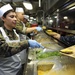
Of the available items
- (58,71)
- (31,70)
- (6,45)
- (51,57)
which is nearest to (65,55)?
(58,71)

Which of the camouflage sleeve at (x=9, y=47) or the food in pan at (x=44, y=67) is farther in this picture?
the food in pan at (x=44, y=67)

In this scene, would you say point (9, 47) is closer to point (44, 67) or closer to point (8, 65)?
point (8, 65)

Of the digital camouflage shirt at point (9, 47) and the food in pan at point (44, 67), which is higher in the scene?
the digital camouflage shirt at point (9, 47)

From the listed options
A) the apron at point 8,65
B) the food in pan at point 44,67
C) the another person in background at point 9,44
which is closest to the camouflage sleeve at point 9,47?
the another person in background at point 9,44

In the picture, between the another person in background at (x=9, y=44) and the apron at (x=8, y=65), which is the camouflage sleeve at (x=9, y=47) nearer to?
the another person in background at (x=9, y=44)

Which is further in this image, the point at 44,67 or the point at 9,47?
the point at 44,67

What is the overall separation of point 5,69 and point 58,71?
77 centimetres

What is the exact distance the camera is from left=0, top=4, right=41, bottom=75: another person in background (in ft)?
6.34

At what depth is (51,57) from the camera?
253 centimetres

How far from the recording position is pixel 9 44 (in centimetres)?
195

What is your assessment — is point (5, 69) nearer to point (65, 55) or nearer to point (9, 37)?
point (9, 37)

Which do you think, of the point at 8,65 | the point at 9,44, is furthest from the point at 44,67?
the point at 9,44

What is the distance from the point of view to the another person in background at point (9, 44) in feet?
6.34

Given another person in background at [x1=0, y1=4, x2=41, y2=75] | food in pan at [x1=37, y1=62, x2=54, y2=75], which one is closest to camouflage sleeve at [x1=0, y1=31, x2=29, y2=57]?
another person in background at [x1=0, y1=4, x2=41, y2=75]
